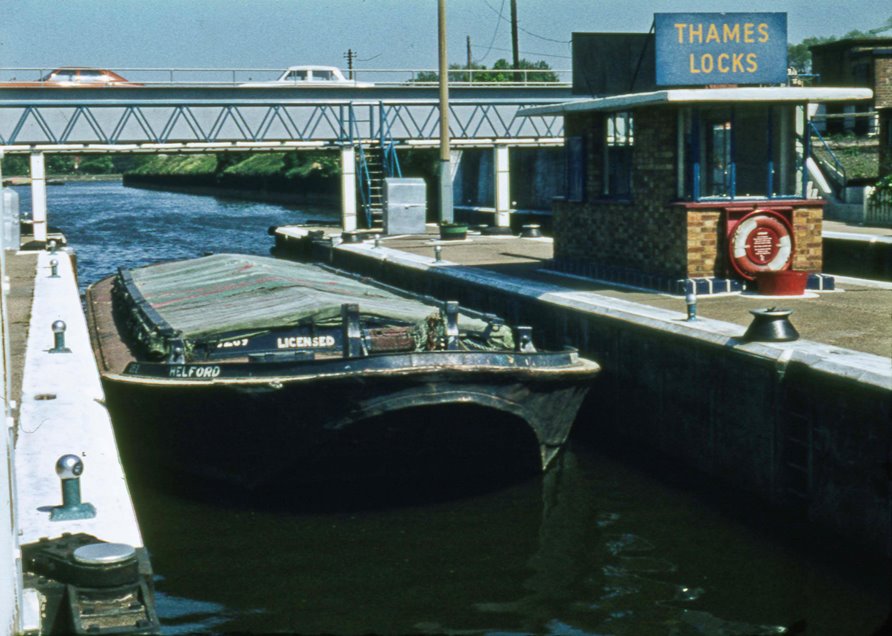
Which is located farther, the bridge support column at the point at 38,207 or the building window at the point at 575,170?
the bridge support column at the point at 38,207

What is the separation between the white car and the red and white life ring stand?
31757 millimetres

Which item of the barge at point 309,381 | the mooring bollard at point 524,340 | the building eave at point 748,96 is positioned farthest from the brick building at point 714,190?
the mooring bollard at point 524,340

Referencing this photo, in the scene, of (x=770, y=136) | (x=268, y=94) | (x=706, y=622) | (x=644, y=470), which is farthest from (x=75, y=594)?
(x=268, y=94)

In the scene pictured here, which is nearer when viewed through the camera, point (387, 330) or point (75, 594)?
point (75, 594)

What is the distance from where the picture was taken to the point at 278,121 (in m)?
46.2

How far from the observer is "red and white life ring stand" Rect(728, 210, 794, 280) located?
17.1 meters

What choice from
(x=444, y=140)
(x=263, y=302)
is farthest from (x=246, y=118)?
(x=263, y=302)

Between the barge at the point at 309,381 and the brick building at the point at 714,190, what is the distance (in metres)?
4.37

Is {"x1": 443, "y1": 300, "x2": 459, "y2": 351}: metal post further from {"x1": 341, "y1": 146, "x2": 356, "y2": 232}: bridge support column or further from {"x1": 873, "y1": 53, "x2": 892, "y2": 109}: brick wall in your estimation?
{"x1": 873, "y1": 53, "x2": 892, "y2": 109}: brick wall

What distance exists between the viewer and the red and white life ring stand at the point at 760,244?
17.1 m

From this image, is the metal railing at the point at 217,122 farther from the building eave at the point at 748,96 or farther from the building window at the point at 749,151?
the building eave at the point at 748,96

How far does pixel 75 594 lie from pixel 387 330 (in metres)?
7.53

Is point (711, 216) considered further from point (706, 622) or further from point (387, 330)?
point (706, 622)

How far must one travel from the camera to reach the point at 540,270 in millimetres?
21656
